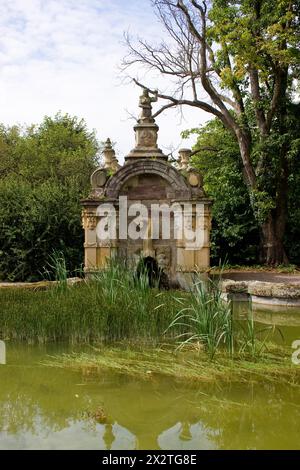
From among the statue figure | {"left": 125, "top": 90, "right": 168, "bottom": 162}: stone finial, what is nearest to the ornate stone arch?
{"left": 125, "top": 90, "right": 168, "bottom": 162}: stone finial

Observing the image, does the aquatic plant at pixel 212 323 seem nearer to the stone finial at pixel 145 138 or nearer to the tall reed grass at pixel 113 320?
the tall reed grass at pixel 113 320

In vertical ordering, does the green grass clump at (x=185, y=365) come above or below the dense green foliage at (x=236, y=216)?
below

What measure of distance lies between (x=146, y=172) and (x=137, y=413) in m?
8.13

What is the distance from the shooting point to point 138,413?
450 centimetres

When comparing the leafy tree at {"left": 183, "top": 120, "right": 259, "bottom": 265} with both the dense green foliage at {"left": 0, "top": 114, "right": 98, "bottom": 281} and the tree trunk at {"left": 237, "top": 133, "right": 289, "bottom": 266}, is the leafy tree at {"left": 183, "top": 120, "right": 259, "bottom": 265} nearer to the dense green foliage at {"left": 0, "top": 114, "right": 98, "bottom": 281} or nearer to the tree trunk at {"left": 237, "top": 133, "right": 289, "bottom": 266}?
the tree trunk at {"left": 237, "top": 133, "right": 289, "bottom": 266}

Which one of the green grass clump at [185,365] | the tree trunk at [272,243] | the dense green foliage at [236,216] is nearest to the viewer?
the green grass clump at [185,365]

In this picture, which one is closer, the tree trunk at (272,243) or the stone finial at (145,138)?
the stone finial at (145,138)

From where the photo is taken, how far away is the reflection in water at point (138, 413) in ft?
13.0

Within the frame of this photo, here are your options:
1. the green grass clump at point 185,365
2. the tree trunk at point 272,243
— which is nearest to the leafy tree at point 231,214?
the tree trunk at point 272,243

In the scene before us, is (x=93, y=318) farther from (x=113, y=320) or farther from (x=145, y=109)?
(x=145, y=109)

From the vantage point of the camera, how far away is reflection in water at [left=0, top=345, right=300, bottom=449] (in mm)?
3949

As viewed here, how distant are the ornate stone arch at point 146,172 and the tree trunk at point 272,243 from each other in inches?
240
